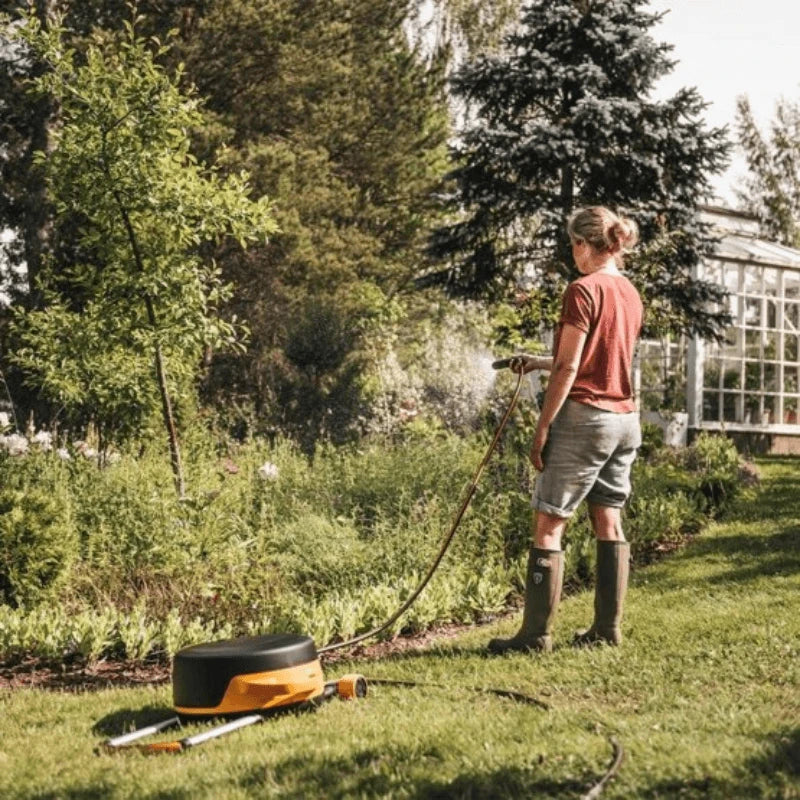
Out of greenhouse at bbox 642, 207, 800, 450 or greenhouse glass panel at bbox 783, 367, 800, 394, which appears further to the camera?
greenhouse glass panel at bbox 783, 367, 800, 394

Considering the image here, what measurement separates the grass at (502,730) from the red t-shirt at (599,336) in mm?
1054

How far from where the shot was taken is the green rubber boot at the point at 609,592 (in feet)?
15.9

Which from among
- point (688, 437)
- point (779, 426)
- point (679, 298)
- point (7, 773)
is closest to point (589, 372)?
point (7, 773)

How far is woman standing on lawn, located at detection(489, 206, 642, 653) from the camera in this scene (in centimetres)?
463

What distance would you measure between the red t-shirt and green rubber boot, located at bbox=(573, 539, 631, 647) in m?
0.61

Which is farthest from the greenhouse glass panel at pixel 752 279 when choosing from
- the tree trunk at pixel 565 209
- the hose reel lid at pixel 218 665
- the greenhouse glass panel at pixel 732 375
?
the hose reel lid at pixel 218 665

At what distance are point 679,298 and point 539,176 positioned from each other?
2.16 m

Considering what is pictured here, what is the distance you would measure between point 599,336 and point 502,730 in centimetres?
178

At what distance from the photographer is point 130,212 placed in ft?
22.9

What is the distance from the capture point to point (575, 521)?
7293 mm

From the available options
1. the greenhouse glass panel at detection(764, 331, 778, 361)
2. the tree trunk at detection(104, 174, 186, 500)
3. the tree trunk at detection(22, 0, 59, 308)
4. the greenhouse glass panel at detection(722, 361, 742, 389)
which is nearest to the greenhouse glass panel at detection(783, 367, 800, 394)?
the greenhouse glass panel at detection(764, 331, 778, 361)

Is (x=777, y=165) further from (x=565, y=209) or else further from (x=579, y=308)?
(x=579, y=308)

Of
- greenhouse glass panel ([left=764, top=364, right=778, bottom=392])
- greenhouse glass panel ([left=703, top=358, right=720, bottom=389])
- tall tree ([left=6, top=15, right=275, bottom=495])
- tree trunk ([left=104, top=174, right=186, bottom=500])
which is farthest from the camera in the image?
greenhouse glass panel ([left=764, top=364, right=778, bottom=392])

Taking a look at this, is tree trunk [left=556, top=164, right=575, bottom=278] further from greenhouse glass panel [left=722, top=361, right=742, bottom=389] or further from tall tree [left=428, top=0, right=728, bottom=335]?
greenhouse glass panel [left=722, top=361, right=742, bottom=389]
